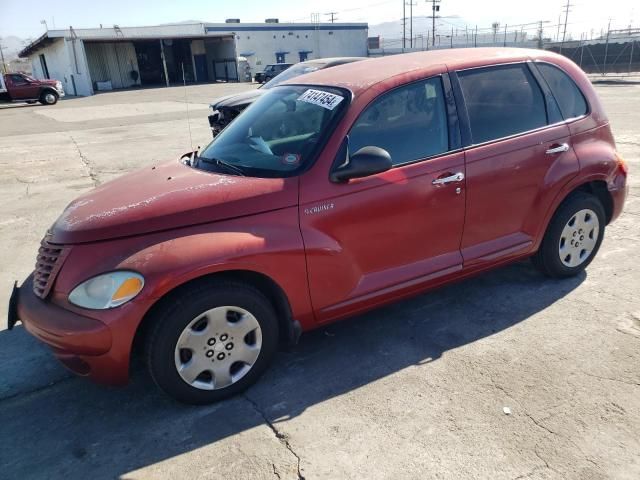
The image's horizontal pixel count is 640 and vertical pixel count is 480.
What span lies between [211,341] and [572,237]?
306 centimetres

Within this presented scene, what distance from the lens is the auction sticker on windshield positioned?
10.9ft

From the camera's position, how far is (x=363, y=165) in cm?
301

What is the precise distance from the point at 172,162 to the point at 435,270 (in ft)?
6.98

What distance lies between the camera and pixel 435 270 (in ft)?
11.8

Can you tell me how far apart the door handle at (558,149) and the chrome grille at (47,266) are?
3.38 metres

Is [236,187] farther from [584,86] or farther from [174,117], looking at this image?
[174,117]

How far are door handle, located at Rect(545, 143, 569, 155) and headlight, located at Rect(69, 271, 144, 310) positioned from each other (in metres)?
3.05

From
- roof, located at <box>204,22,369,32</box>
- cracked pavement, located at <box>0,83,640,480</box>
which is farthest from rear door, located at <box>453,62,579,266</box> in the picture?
roof, located at <box>204,22,369,32</box>

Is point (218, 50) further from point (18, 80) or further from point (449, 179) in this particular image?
point (449, 179)

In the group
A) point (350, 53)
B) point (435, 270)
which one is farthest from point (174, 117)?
point (350, 53)

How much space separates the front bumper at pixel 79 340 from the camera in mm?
2645

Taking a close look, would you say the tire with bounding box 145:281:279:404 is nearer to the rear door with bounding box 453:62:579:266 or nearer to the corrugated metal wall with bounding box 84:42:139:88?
the rear door with bounding box 453:62:579:266

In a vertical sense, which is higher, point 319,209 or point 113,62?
point 113,62

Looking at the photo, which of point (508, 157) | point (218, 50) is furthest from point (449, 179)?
point (218, 50)
